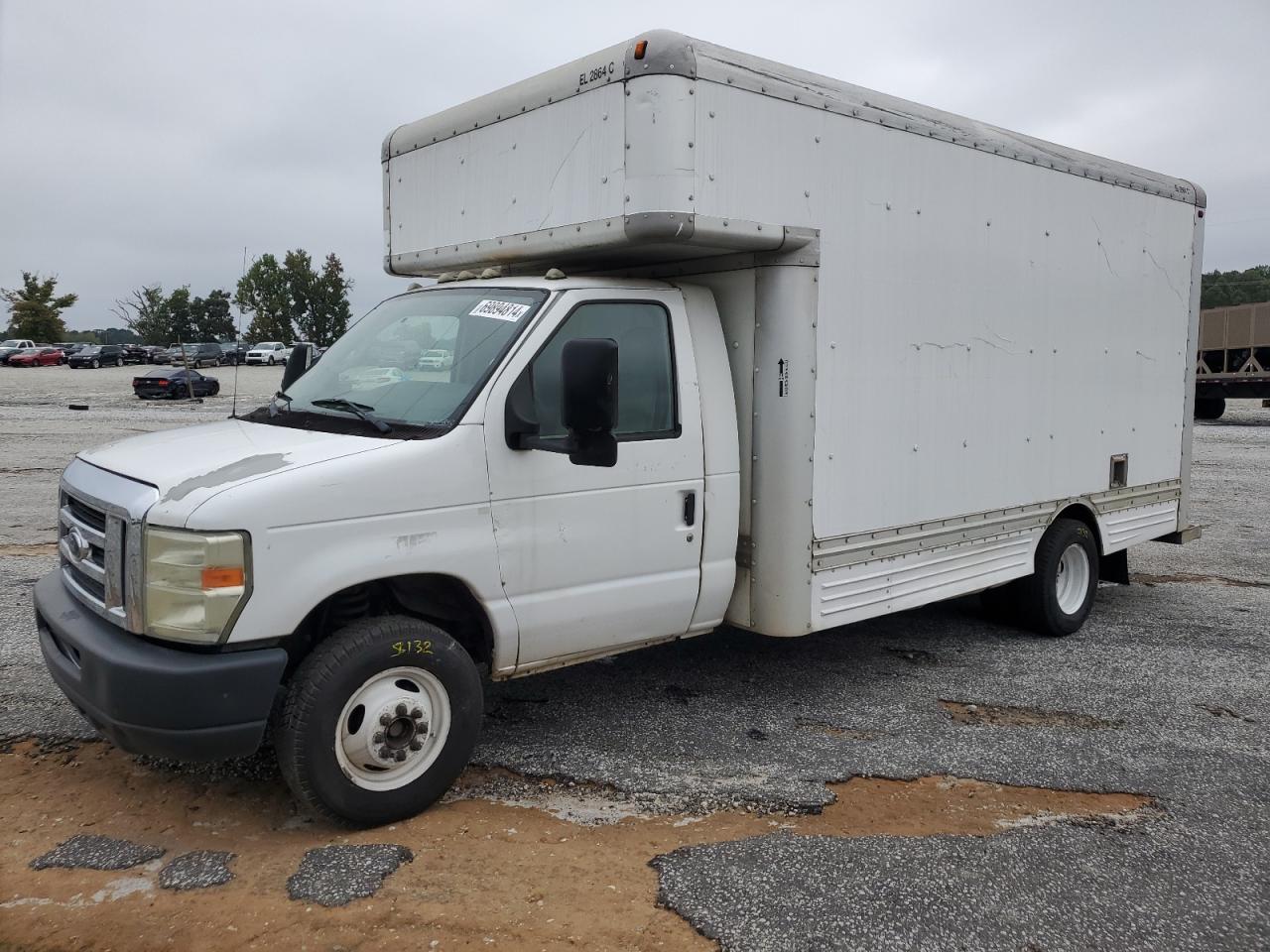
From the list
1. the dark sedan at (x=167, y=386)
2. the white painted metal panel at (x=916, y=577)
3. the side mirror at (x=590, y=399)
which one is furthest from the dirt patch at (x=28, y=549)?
the dark sedan at (x=167, y=386)

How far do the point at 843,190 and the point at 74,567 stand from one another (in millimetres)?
3887

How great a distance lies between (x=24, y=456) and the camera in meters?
17.7

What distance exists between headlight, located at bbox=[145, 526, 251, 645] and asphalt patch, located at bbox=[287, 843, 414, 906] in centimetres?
88

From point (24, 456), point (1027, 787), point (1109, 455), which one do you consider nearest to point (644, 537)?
point (1027, 787)

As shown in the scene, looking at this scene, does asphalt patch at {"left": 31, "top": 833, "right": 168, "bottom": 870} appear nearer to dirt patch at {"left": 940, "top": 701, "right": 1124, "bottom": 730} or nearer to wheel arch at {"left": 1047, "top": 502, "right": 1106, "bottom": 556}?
dirt patch at {"left": 940, "top": 701, "right": 1124, "bottom": 730}

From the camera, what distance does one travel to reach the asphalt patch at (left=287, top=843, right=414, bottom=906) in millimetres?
3529

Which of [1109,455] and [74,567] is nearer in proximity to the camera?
[74,567]

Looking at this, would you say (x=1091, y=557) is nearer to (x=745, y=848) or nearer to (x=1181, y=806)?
(x=1181, y=806)

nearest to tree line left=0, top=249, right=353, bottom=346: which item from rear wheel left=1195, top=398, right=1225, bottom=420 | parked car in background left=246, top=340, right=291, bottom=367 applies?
parked car in background left=246, top=340, right=291, bottom=367

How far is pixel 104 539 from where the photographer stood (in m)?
3.85

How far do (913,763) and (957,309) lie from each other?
8.38ft

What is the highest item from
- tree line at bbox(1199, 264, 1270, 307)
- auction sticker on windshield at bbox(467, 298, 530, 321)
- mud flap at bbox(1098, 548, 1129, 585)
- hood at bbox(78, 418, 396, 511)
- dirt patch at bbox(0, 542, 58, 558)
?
tree line at bbox(1199, 264, 1270, 307)

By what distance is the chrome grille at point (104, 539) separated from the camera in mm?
3648

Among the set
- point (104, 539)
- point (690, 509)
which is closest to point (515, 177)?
point (690, 509)
